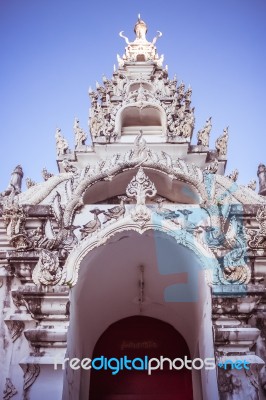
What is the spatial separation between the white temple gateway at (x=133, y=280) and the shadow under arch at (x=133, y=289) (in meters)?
0.02

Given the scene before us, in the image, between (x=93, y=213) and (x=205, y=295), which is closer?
(x=205, y=295)

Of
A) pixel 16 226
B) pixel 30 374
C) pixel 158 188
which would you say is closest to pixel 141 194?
pixel 158 188

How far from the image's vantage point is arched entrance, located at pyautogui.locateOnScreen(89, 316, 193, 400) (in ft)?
25.9

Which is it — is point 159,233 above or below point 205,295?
above

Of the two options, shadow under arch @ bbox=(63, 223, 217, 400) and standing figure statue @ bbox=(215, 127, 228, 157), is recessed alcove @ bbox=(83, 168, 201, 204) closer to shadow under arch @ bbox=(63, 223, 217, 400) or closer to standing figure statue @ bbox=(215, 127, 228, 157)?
shadow under arch @ bbox=(63, 223, 217, 400)

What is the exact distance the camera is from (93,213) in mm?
6785

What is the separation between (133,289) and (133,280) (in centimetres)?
34

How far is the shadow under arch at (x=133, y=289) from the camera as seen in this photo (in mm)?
5996

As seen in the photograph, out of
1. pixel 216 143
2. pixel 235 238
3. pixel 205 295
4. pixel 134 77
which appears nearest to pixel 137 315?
pixel 205 295

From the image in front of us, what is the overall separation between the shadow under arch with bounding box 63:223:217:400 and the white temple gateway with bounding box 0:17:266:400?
24mm

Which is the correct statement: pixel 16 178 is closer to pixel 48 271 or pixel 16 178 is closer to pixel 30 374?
pixel 48 271

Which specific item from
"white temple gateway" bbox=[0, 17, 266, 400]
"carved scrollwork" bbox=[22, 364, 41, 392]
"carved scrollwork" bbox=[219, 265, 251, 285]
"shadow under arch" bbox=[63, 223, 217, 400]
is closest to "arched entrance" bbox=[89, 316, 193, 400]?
"white temple gateway" bbox=[0, 17, 266, 400]

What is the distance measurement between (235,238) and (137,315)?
11.2 ft

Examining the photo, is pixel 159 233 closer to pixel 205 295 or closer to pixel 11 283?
pixel 205 295
